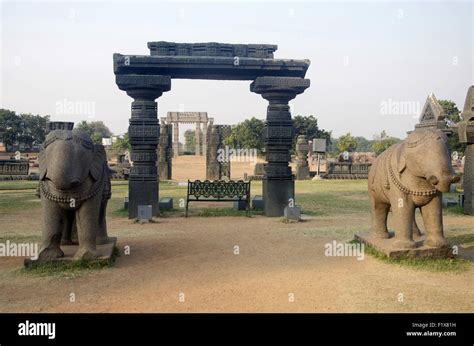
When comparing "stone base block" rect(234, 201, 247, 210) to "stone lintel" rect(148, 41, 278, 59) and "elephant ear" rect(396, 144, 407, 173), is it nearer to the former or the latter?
"stone lintel" rect(148, 41, 278, 59)

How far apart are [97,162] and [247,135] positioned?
4672 cm

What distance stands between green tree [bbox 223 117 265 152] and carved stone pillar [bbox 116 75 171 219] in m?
39.3

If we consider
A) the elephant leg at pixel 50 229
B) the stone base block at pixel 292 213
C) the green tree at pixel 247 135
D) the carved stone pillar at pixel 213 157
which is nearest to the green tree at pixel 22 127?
the green tree at pixel 247 135

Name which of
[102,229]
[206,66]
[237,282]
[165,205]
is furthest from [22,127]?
[237,282]

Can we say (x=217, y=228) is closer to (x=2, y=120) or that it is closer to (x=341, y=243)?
(x=341, y=243)

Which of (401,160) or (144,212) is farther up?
(401,160)

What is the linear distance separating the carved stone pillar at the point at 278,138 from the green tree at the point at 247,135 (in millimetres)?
38799

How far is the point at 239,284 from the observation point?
5.48m

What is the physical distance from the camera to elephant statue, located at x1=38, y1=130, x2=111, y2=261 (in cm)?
579

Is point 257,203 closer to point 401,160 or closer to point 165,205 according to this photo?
point 165,205

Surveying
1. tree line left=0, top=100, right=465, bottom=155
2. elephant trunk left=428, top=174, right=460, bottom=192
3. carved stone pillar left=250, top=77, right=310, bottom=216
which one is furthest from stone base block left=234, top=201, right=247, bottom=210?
tree line left=0, top=100, right=465, bottom=155

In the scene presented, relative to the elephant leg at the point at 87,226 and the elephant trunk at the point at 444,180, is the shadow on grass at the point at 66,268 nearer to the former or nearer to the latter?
the elephant leg at the point at 87,226

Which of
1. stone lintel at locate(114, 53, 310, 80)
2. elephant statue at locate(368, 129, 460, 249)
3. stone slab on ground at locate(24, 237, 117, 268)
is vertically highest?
stone lintel at locate(114, 53, 310, 80)

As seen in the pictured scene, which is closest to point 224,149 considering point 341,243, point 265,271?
point 341,243
